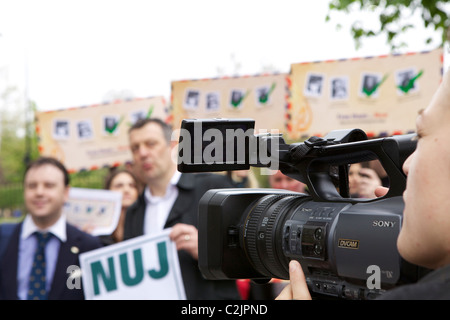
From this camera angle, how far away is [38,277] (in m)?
2.88

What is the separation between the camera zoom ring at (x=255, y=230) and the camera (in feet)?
4.93

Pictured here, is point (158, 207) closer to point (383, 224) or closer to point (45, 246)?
point (45, 246)

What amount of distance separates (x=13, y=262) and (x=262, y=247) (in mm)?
1903

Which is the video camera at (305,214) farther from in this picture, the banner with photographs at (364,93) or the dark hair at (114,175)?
the dark hair at (114,175)

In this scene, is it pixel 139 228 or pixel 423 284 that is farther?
pixel 139 228

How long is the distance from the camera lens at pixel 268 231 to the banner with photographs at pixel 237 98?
2467mm

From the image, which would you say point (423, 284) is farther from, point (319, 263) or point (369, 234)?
point (319, 263)

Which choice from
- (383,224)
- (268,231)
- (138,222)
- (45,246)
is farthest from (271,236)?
(45,246)

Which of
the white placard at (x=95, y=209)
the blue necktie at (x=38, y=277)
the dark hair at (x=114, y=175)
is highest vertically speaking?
the dark hair at (x=114, y=175)

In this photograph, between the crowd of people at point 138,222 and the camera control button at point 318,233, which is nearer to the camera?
the camera control button at point 318,233

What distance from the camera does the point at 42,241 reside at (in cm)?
302

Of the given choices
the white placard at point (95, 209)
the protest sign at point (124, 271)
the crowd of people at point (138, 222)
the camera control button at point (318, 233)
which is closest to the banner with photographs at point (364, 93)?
the crowd of people at point (138, 222)
